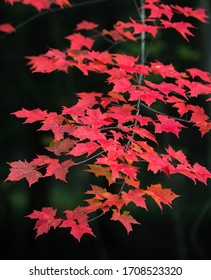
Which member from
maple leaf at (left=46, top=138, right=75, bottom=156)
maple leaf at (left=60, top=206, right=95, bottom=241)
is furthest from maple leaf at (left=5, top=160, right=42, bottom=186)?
maple leaf at (left=60, top=206, right=95, bottom=241)

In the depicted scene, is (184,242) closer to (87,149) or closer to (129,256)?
(129,256)

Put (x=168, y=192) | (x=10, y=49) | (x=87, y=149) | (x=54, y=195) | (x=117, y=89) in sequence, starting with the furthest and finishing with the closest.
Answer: (x=54, y=195)
(x=10, y=49)
(x=117, y=89)
(x=168, y=192)
(x=87, y=149)

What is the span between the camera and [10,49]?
686 cm

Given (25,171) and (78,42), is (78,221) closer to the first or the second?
(25,171)

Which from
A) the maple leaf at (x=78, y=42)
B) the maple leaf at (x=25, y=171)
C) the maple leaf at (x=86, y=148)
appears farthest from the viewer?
the maple leaf at (x=78, y=42)

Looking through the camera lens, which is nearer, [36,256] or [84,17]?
[36,256]

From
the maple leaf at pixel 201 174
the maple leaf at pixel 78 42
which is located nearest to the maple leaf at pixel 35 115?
the maple leaf at pixel 201 174

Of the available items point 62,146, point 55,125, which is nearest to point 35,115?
point 55,125

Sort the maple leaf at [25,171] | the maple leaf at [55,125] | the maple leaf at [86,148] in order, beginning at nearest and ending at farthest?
1. the maple leaf at [86,148]
2. the maple leaf at [25,171]
3. the maple leaf at [55,125]

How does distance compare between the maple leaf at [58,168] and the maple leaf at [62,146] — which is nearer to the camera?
the maple leaf at [58,168]

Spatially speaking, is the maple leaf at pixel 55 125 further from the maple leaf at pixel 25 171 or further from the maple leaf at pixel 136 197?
the maple leaf at pixel 136 197

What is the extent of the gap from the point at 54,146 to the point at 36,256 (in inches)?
154

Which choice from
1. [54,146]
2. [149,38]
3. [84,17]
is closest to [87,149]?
[54,146]

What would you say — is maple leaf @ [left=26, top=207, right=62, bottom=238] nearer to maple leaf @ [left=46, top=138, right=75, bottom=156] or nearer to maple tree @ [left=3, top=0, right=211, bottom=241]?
maple tree @ [left=3, top=0, right=211, bottom=241]
